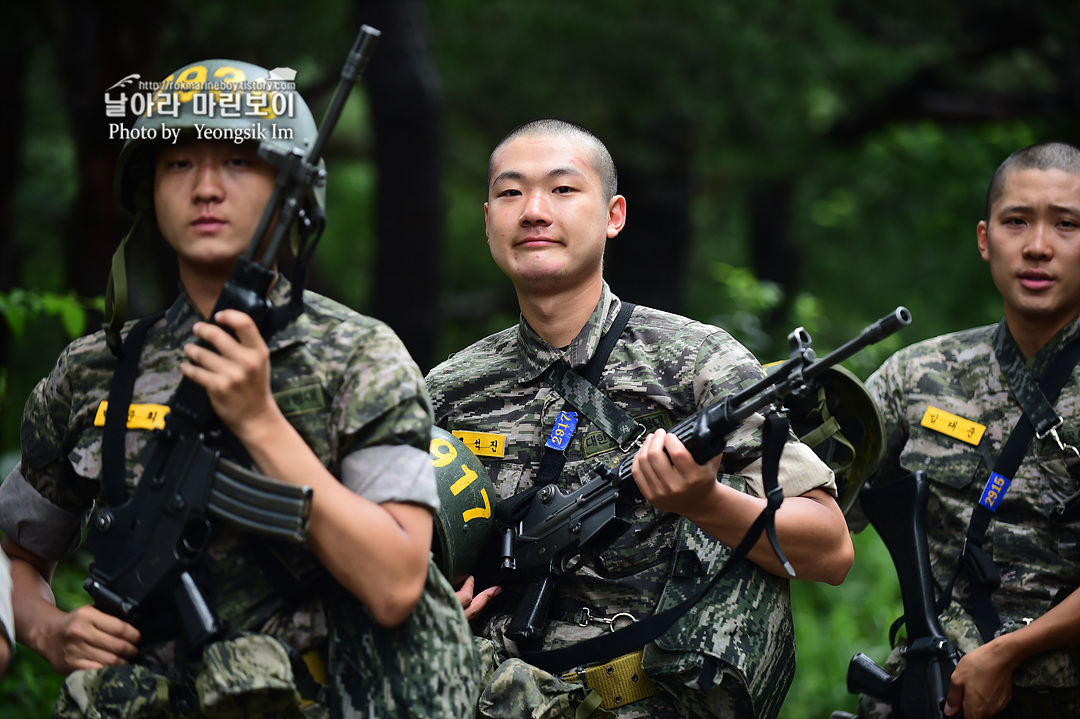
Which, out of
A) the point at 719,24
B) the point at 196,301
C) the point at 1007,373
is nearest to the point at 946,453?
the point at 1007,373

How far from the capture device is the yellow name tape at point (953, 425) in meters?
3.87

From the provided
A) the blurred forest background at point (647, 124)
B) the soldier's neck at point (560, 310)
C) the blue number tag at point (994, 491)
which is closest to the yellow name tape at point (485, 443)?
the soldier's neck at point (560, 310)

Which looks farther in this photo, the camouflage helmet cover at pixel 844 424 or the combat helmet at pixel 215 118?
the camouflage helmet cover at pixel 844 424

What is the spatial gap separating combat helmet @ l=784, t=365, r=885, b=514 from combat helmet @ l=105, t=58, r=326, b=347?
1.84 metres

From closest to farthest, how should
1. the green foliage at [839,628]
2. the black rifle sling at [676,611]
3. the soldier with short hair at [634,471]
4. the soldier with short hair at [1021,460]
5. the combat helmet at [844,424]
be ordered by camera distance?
the black rifle sling at [676,611], the soldier with short hair at [634,471], the soldier with short hair at [1021,460], the combat helmet at [844,424], the green foliage at [839,628]

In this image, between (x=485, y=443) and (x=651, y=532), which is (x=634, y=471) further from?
(x=485, y=443)

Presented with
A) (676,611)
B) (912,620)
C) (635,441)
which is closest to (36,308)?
(635,441)

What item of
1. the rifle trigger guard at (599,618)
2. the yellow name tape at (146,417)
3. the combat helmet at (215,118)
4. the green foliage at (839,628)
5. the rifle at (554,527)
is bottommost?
the green foliage at (839,628)

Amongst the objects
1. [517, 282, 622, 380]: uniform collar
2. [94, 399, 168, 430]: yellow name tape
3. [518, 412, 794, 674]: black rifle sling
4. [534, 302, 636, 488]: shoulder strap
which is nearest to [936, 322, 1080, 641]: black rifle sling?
[518, 412, 794, 674]: black rifle sling

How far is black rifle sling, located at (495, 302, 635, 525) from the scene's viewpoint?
354 centimetres

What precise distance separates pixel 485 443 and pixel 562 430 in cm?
27

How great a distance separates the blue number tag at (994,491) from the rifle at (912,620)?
18cm

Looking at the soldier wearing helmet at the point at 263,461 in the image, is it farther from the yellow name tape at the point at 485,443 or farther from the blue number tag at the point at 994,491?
the blue number tag at the point at 994,491

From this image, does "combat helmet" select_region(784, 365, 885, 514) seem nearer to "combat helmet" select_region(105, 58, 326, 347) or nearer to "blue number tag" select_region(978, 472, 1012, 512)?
"blue number tag" select_region(978, 472, 1012, 512)
